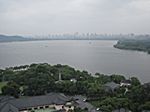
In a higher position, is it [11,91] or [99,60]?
[11,91]

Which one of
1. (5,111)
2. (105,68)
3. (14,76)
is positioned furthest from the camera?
(105,68)

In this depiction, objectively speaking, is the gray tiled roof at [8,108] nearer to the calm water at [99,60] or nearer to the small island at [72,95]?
the small island at [72,95]

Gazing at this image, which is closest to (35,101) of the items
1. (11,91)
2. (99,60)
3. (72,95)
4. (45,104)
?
(45,104)

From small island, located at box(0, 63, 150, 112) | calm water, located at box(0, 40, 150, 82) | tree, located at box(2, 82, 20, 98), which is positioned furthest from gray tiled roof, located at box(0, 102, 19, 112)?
calm water, located at box(0, 40, 150, 82)

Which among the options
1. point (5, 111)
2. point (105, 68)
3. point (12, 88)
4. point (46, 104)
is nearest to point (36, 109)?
point (46, 104)

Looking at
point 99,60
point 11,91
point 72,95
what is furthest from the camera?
point 99,60

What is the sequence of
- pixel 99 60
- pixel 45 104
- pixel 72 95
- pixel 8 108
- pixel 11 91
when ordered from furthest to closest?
1. pixel 99 60
2. pixel 72 95
3. pixel 11 91
4. pixel 45 104
5. pixel 8 108

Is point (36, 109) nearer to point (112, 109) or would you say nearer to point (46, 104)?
point (46, 104)

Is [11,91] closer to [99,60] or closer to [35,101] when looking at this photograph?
[35,101]
